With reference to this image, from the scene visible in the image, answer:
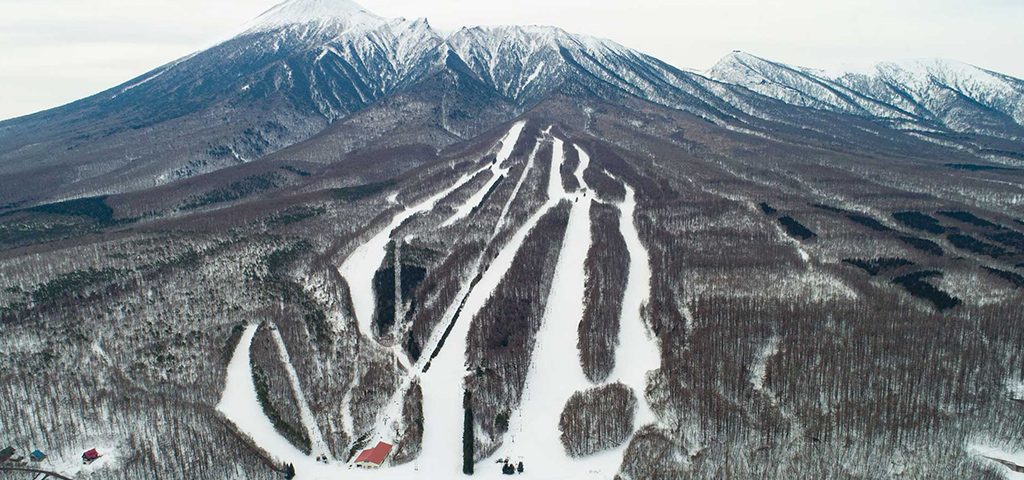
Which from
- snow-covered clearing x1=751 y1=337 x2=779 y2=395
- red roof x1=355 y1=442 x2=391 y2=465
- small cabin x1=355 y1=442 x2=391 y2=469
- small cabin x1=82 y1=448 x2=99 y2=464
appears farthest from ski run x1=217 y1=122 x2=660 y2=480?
small cabin x1=82 y1=448 x2=99 y2=464

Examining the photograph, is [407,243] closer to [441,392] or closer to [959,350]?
[441,392]

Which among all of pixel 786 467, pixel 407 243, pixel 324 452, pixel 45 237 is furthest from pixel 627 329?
pixel 45 237

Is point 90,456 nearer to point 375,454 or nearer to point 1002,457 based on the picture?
point 375,454

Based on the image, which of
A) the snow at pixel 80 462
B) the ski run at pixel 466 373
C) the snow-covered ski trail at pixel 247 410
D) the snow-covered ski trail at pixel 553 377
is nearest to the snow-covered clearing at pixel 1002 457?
the ski run at pixel 466 373

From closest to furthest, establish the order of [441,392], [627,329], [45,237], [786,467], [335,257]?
1. [786,467]
2. [441,392]
3. [627,329]
4. [335,257]
5. [45,237]

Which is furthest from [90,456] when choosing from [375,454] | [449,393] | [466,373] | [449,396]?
[466,373]

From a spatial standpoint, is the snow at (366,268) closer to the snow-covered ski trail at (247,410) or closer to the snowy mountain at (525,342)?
the snowy mountain at (525,342)

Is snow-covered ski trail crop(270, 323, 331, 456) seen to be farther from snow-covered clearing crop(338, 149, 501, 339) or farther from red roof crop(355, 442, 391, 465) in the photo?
snow-covered clearing crop(338, 149, 501, 339)
